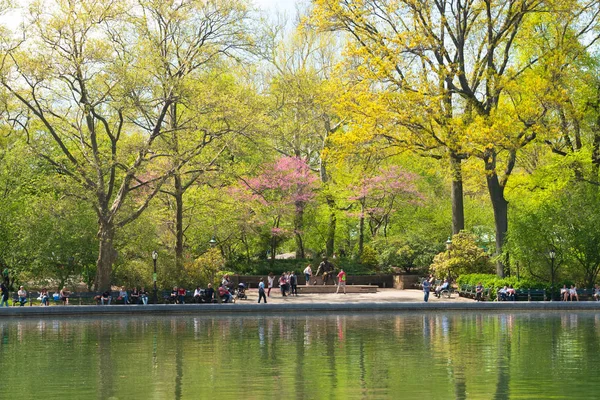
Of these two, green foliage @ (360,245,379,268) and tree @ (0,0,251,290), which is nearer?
tree @ (0,0,251,290)

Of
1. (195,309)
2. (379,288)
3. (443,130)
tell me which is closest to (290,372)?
(195,309)

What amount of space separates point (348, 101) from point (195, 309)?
12.3 metres

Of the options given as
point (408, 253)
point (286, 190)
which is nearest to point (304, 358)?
point (408, 253)

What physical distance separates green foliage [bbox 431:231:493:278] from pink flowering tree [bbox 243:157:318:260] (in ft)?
36.1

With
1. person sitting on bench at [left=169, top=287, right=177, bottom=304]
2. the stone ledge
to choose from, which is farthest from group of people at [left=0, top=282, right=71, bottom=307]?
person sitting on bench at [left=169, top=287, right=177, bottom=304]

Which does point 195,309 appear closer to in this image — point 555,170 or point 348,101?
point 348,101

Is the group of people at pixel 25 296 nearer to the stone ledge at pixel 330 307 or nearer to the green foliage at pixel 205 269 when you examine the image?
the stone ledge at pixel 330 307

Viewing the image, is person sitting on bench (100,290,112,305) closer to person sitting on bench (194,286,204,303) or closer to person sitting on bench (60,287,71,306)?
person sitting on bench (60,287,71,306)

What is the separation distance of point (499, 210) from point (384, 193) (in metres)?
13.9

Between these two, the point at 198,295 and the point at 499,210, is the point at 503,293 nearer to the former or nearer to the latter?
the point at 499,210

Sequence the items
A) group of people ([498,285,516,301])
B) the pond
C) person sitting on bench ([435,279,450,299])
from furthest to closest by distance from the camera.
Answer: person sitting on bench ([435,279,450,299]) → group of people ([498,285,516,301]) → the pond

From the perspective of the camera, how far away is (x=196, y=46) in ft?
137

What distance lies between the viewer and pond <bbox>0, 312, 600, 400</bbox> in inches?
671

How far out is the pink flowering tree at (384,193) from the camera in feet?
183
